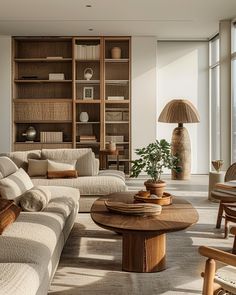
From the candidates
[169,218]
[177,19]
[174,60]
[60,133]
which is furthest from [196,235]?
[174,60]

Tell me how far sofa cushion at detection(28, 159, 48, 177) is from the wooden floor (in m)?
0.95

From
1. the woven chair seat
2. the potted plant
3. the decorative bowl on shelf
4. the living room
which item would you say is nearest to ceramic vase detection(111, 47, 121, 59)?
the living room

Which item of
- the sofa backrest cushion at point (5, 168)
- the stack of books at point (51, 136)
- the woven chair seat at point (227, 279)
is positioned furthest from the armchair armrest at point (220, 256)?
the stack of books at point (51, 136)

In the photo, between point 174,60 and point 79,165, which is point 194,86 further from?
point 79,165

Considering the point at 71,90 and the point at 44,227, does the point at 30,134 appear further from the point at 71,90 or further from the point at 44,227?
the point at 44,227

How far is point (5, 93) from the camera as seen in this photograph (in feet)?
29.3

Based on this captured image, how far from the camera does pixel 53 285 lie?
308 cm

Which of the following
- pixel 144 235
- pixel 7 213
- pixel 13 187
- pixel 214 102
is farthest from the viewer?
pixel 214 102

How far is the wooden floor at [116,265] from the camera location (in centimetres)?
304

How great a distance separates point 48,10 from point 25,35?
6.42ft

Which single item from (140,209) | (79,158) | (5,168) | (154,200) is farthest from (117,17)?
(140,209)

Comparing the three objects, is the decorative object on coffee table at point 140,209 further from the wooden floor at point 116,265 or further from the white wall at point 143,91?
the white wall at point 143,91

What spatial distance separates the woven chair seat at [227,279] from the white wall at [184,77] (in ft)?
23.9

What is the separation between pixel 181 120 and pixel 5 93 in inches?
140
